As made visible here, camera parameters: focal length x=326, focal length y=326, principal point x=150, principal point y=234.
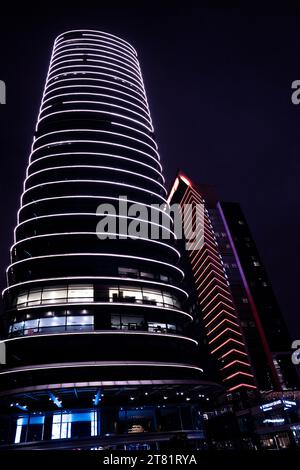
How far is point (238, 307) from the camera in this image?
294ft

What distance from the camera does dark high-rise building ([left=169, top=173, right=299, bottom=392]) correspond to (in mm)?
79250

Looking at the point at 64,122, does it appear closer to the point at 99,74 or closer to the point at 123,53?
the point at 99,74

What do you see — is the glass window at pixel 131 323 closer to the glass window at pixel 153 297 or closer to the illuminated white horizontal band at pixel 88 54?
the glass window at pixel 153 297

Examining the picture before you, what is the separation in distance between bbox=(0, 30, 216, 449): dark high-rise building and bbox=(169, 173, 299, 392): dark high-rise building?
50879 mm

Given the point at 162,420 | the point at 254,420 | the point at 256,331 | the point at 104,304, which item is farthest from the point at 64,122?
the point at 256,331

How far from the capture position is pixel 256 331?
86438mm

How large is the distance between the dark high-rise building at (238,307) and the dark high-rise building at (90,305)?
50879 millimetres

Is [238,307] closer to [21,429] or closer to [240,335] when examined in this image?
[240,335]

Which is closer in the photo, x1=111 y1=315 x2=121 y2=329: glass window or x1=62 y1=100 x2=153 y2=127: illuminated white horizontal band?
x1=111 y1=315 x2=121 y2=329: glass window

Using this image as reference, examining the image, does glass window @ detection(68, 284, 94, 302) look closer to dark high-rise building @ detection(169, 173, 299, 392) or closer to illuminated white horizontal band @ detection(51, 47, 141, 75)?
illuminated white horizontal band @ detection(51, 47, 141, 75)

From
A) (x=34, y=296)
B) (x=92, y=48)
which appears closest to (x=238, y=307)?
(x=34, y=296)

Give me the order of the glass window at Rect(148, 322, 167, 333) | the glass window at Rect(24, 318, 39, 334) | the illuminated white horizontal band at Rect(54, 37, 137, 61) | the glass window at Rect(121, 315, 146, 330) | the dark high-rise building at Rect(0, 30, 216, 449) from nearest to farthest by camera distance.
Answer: the dark high-rise building at Rect(0, 30, 216, 449), the glass window at Rect(24, 318, 39, 334), the glass window at Rect(121, 315, 146, 330), the glass window at Rect(148, 322, 167, 333), the illuminated white horizontal band at Rect(54, 37, 137, 61)

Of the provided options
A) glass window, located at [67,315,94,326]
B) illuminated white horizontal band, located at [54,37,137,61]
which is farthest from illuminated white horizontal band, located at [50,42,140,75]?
glass window, located at [67,315,94,326]
